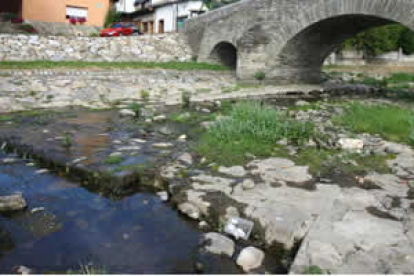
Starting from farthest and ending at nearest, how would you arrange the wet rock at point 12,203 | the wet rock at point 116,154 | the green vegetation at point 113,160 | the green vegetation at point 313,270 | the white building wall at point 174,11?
the white building wall at point 174,11, the wet rock at point 116,154, the green vegetation at point 113,160, the wet rock at point 12,203, the green vegetation at point 313,270

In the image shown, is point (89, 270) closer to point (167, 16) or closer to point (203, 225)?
point (203, 225)

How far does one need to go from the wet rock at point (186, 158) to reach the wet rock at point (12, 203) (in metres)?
1.90

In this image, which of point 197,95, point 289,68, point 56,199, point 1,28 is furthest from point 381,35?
point 56,199

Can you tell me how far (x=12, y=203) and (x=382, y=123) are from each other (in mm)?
5795

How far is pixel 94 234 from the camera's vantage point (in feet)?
9.32

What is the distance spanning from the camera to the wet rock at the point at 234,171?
401 cm

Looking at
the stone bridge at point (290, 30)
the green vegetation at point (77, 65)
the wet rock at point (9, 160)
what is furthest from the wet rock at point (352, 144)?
the green vegetation at point (77, 65)

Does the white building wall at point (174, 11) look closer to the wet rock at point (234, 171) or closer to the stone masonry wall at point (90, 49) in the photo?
the stone masonry wall at point (90, 49)

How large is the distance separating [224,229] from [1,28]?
77.2ft

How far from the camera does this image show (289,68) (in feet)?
49.4

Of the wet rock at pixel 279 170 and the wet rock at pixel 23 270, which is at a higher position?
the wet rock at pixel 279 170

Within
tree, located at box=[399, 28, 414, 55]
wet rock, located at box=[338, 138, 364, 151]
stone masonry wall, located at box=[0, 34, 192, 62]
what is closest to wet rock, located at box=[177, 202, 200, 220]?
wet rock, located at box=[338, 138, 364, 151]

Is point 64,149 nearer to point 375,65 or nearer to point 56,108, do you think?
point 56,108

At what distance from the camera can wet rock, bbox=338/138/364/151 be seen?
4.92 metres
